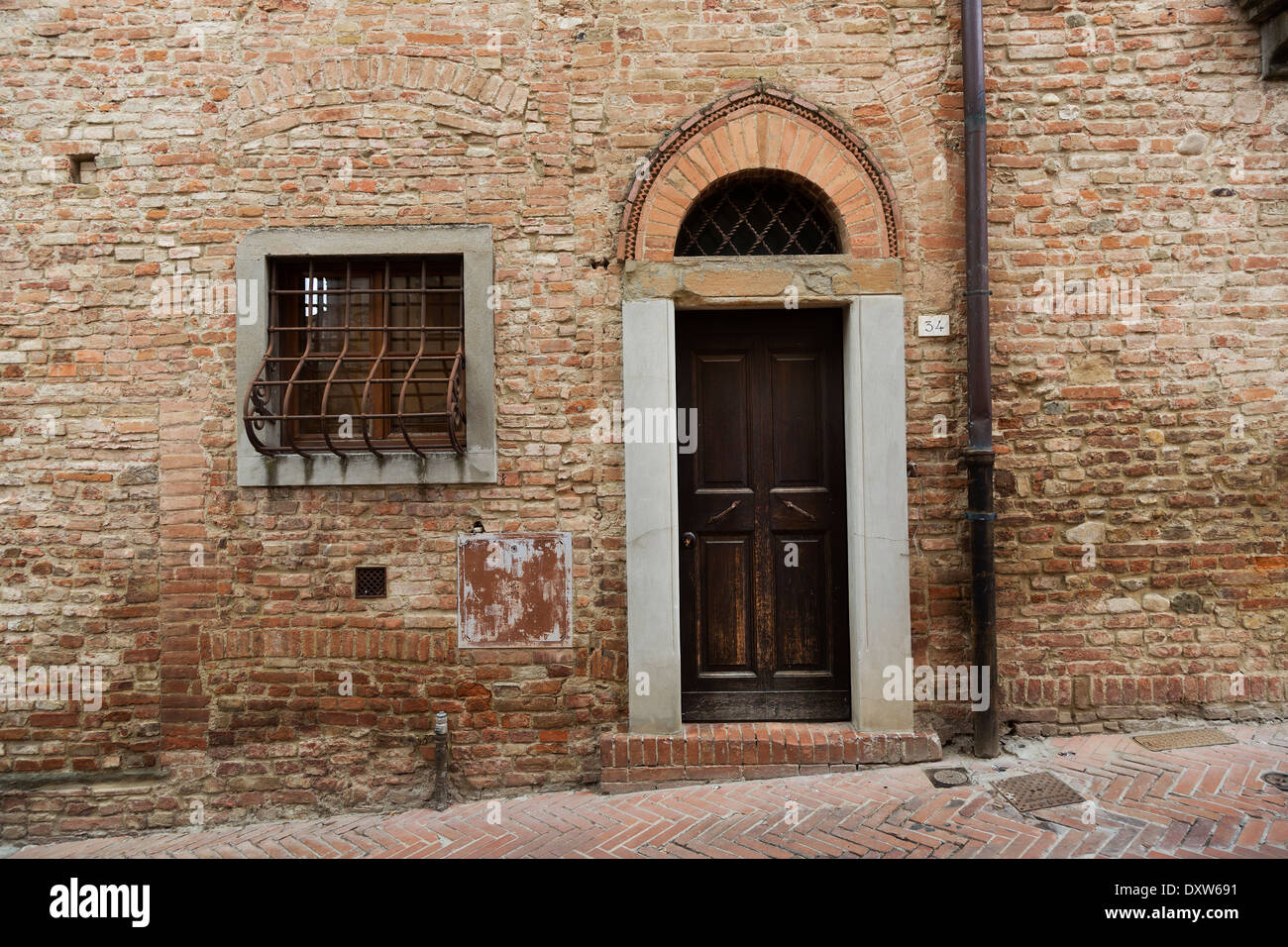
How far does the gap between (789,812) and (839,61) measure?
164 inches

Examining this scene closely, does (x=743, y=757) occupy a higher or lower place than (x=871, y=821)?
higher

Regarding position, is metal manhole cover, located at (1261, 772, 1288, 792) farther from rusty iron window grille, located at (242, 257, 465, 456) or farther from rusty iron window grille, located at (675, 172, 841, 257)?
rusty iron window grille, located at (242, 257, 465, 456)

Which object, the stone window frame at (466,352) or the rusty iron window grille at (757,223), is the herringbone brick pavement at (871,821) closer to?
the stone window frame at (466,352)

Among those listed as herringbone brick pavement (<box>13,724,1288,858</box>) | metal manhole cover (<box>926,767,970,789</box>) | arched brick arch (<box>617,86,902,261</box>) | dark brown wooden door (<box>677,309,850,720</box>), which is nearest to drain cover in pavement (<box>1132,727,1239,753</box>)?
herringbone brick pavement (<box>13,724,1288,858</box>)

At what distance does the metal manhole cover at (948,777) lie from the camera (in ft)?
11.7

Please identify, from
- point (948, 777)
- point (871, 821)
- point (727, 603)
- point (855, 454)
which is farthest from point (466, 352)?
point (948, 777)

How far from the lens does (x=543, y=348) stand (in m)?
4.02

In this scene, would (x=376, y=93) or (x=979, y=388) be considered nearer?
(x=979, y=388)

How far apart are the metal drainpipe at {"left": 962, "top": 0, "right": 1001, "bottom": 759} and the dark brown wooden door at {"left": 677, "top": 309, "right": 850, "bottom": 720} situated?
717 mm

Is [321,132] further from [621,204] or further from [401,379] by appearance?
[621,204]

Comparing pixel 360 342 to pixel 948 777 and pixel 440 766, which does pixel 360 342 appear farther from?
pixel 948 777

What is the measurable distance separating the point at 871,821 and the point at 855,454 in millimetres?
1920

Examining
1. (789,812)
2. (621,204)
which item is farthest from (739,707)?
(621,204)

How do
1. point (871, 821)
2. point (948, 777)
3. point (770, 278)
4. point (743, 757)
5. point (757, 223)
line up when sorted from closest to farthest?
point (871, 821), point (948, 777), point (743, 757), point (770, 278), point (757, 223)
